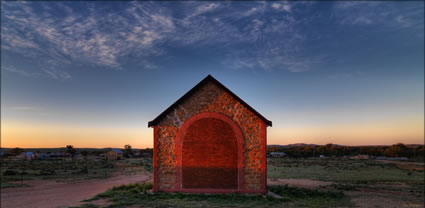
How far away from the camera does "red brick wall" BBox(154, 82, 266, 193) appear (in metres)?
15.7

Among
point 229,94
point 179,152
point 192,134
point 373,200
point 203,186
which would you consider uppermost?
→ point 229,94

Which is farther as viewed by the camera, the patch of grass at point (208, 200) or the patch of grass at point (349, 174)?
the patch of grass at point (349, 174)

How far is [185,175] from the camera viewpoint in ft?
51.7

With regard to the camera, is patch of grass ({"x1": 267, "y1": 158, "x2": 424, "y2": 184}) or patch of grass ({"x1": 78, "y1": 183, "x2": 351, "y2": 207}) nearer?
patch of grass ({"x1": 78, "y1": 183, "x2": 351, "y2": 207})

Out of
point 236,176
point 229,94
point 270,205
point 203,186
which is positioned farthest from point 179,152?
point 270,205

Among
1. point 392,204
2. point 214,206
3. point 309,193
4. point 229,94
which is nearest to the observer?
point 214,206

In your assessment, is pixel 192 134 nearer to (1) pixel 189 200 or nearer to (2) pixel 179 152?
(2) pixel 179 152

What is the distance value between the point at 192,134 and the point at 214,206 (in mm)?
4776

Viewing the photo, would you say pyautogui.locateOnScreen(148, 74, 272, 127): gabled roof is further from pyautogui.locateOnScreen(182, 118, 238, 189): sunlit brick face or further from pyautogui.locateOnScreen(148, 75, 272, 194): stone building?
pyautogui.locateOnScreen(182, 118, 238, 189): sunlit brick face

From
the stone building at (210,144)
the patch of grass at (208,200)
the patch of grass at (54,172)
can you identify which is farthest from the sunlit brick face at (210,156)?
the patch of grass at (54,172)

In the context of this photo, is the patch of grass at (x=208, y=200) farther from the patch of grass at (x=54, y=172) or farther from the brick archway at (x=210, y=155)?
the patch of grass at (x=54, y=172)

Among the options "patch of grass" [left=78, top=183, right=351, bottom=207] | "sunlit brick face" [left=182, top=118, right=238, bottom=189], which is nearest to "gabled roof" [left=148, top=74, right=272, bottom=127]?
"sunlit brick face" [left=182, top=118, right=238, bottom=189]

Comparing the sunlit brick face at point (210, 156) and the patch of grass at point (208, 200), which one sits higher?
the sunlit brick face at point (210, 156)

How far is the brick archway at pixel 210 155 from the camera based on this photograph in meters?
15.6
